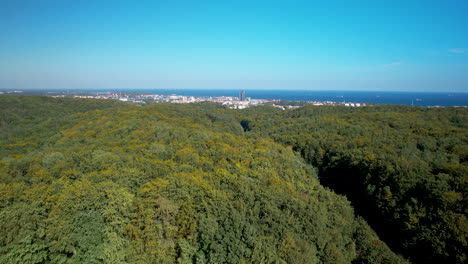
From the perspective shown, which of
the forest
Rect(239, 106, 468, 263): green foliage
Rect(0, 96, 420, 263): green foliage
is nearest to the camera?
Rect(0, 96, 420, 263): green foliage

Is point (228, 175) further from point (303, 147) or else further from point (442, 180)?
point (303, 147)

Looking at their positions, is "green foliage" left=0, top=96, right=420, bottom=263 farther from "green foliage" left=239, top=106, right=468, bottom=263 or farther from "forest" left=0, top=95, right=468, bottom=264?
"green foliage" left=239, top=106, right=468, bottom=263

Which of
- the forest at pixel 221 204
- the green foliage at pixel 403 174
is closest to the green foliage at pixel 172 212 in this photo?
the forest at pixel 221 204

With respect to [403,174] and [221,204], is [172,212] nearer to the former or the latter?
[221,204]

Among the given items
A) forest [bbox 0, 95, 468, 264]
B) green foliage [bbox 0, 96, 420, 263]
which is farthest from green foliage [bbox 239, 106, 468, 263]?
green foliage [bbox 0, 96, 420, 263]

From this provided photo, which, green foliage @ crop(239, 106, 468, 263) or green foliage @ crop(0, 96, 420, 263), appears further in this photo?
green foliage @ crop(239, 106, 468, 263)

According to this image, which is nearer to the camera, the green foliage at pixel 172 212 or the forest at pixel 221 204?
the green foliage at pixel 172 212

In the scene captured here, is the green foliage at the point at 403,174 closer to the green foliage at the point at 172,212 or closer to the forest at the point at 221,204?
the forest at the point at 221,204

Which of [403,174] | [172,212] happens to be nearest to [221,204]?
[172,212]

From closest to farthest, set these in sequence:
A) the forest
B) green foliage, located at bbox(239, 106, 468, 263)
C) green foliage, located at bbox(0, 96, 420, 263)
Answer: green foliage, located at bbox(0, 96, 420, 263)
the forest
green foliage, located at bbox(239, 106, 468, 263)
